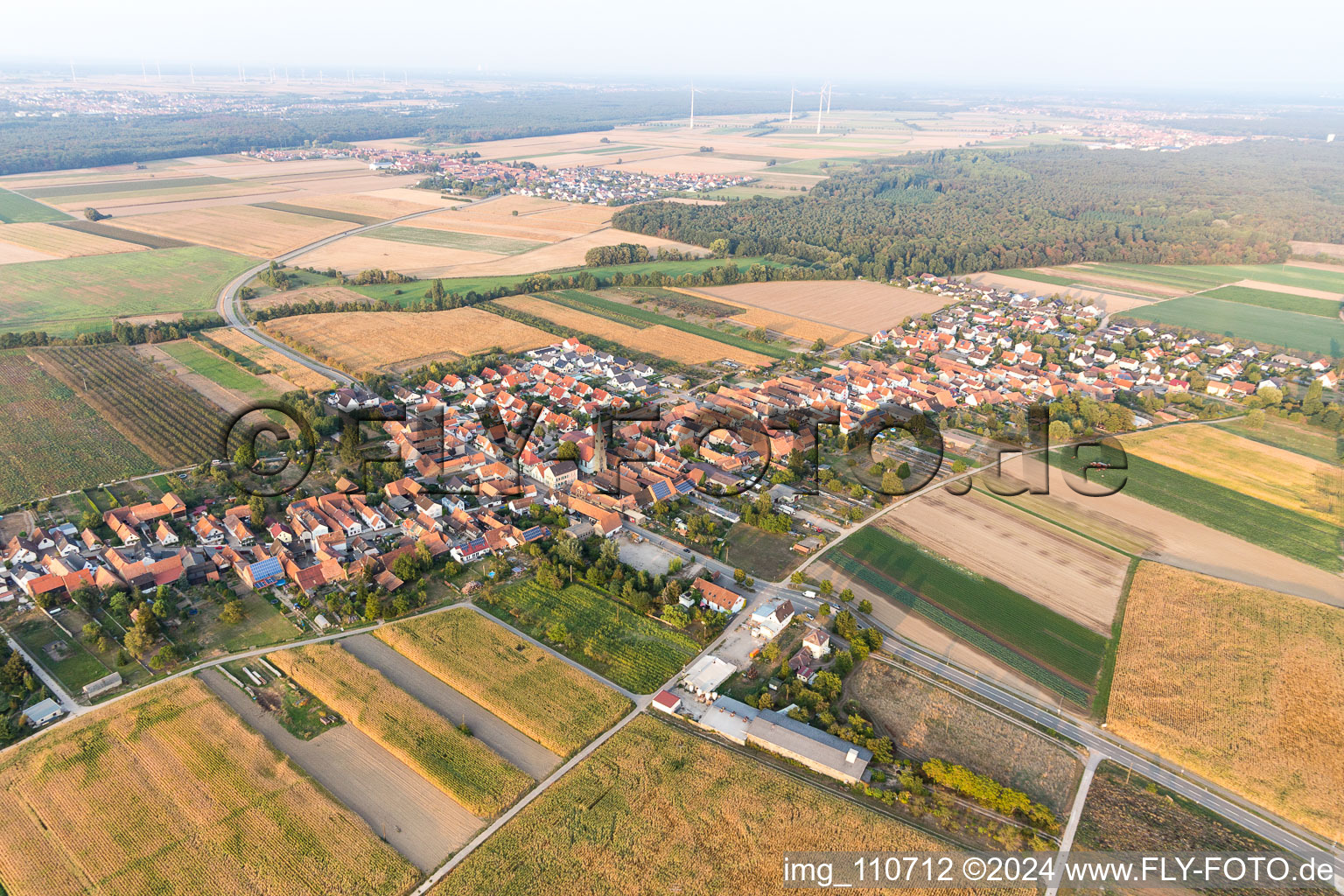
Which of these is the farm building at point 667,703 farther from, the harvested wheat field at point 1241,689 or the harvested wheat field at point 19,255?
the harvested wheat field at point 19,255

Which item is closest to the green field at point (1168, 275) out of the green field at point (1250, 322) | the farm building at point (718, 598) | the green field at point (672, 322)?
the green field at point (1250, 322)

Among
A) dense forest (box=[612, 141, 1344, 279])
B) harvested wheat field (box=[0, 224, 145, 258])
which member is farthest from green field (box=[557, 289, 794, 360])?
harvested wheat field (box=[0, 224, 145, 258])

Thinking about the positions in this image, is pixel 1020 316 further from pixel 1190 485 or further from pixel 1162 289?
pixel 1190 485

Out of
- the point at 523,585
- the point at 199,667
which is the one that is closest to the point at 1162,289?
the point at 523,585

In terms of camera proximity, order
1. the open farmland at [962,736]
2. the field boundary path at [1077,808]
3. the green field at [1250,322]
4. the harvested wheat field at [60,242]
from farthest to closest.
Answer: the harvested wheat field at [60,242] < the green field at [1250,322] < the open farmland at [962,736] < the field boundary path at [1077,808]

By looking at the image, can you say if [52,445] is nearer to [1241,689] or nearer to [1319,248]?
[1241,689]

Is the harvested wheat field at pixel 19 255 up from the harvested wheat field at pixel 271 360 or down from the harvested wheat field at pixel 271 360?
up
